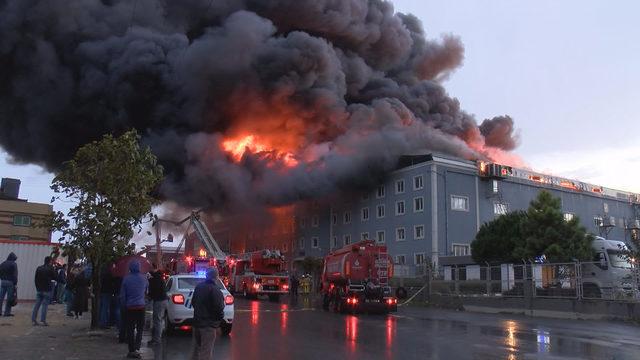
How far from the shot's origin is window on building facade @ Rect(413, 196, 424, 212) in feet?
153

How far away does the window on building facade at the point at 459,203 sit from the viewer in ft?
153

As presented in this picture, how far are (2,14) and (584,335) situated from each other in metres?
34.2

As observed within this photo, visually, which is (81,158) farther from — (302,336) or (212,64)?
(212,64)

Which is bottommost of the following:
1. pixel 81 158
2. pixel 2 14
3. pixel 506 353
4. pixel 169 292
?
pixel 506 353

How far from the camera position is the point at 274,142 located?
4138 cm

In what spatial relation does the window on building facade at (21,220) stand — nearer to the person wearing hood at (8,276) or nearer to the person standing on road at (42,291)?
the person wearing hood at (8,276)

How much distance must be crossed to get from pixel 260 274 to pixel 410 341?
67.0ft

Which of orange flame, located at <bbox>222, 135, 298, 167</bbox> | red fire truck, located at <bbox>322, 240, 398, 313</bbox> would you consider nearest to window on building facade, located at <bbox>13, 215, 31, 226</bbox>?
orange flame, located at <bbox>222, 135, 298, 167</bbox>

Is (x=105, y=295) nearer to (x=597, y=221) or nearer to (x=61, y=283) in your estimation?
(x=61, y=283)

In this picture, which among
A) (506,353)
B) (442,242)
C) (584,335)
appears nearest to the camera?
(506,353)

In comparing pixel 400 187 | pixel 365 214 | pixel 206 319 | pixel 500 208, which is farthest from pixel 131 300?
pixel 500 208

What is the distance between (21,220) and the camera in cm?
5678

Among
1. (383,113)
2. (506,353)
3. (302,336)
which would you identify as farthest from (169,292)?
(383,113)

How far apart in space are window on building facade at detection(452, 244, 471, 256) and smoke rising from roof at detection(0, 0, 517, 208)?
888 centimetres
